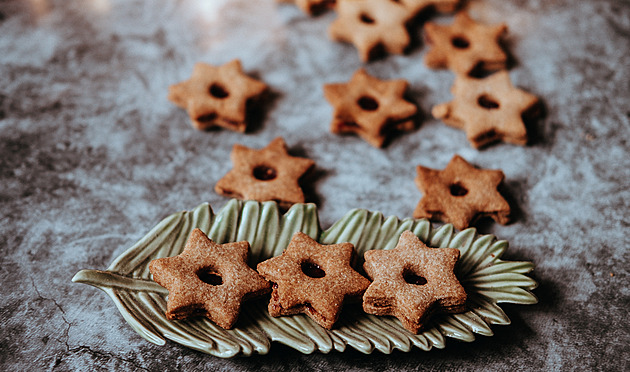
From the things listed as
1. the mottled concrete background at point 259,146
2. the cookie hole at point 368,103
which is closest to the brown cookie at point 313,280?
the mottled concrete background at point 259,146

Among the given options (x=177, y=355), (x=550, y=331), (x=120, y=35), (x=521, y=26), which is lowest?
(x=550, y=331)

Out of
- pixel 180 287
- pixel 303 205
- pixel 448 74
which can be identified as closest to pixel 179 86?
pixel 303 205

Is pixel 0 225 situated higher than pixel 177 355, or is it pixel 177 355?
pixel 0 225

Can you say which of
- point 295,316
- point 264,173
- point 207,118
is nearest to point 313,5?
point 207,118

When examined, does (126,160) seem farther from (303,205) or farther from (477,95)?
(477,95)

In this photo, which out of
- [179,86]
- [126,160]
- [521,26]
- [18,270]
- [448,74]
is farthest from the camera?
[521,26]

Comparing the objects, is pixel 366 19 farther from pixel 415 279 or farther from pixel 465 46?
pixel 415 279

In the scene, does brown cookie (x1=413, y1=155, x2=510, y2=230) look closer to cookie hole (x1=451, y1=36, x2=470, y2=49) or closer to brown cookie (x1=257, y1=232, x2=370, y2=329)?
brown cookie (x1=257, y1=232, x2=370, y2=329)

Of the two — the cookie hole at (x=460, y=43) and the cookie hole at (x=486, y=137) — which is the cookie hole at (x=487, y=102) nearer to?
the cookie hole at (x=486, y=137)
